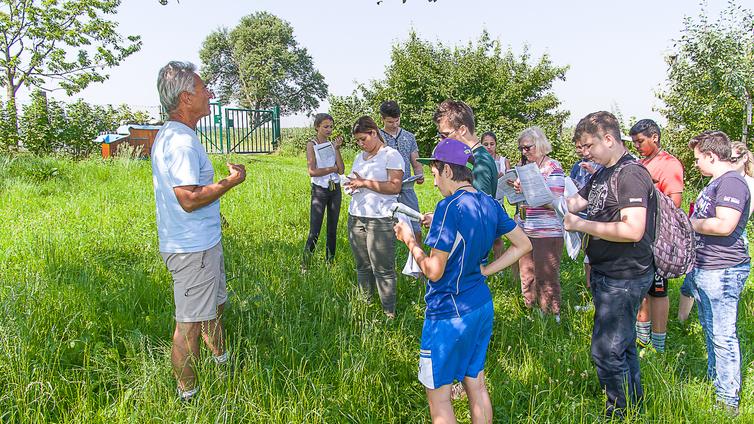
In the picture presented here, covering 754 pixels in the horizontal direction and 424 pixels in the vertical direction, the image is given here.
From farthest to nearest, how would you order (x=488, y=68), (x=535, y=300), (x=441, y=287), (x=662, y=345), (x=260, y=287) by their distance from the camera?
(x=488, y=68)
(x=535, y=300)
(x=260, y=287)
(x=662, y=345)
(x=441, y=287)

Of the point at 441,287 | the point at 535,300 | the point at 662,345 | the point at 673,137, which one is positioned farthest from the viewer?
the point at 673,137

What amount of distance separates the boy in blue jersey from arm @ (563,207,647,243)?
45 cm

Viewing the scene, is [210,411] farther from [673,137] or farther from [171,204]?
[673,137]

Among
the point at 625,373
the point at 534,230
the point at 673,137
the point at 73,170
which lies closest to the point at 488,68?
the point at 673,137

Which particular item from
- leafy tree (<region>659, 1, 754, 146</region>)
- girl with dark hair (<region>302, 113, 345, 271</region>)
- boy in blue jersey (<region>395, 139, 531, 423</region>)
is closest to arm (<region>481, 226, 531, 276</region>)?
boy in blue jersey (<region>395, 139, 531, 423</region>)

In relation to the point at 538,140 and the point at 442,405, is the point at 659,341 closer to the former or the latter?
the point at 538,140

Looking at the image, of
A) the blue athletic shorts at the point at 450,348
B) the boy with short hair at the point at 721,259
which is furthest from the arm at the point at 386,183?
the boy with short hair at the point at 721,259

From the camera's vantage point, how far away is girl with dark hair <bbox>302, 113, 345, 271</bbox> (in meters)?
5.25

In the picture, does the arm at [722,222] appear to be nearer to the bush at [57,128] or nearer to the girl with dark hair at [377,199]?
the girl with dark hair at [377,199]

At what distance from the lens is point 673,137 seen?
34.4ft

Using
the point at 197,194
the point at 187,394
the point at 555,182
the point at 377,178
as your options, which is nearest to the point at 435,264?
the point at 197,194

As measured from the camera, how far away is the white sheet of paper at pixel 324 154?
17.2 feet

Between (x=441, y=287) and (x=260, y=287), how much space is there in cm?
218

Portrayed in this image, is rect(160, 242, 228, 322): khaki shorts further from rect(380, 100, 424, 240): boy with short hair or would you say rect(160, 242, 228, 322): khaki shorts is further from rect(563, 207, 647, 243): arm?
rect(380, 100, 424, 240): boy with short hair
